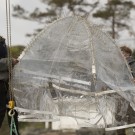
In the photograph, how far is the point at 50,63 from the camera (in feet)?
23.9

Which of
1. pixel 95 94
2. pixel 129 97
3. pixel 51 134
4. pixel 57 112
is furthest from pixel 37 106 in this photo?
pixel 51 134

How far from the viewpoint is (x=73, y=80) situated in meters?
7.09

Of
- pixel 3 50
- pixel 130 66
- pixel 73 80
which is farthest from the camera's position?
pixel 130 66

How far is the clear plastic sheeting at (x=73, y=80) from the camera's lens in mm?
7000

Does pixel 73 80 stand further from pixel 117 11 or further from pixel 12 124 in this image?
pixel 117 11

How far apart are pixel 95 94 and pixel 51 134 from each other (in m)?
4.49

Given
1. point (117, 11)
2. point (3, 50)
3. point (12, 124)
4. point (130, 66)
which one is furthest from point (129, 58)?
point (117, 11)

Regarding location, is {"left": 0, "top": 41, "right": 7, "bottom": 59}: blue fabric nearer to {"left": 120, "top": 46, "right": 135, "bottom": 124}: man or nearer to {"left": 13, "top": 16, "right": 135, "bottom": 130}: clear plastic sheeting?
{"left": 13, "top": 16, "right": 135, "bottom": 130}: clear plastic sheeting

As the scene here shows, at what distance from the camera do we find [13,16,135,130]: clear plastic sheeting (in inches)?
276

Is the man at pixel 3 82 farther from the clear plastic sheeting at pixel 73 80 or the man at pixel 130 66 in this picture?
the man at pixel 130 66

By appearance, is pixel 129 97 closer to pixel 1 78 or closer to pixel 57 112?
pixel 57 112

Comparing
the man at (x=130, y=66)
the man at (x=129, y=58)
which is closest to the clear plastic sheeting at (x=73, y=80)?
the man at (x=130, y=66)

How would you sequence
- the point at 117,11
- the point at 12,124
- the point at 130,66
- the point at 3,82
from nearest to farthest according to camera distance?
the point at 12,124 → the point at 3,82 → the point at 130,66 → the point at 117,11

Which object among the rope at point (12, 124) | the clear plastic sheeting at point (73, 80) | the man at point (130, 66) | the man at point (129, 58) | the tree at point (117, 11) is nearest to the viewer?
the rope at point (12, 124)
